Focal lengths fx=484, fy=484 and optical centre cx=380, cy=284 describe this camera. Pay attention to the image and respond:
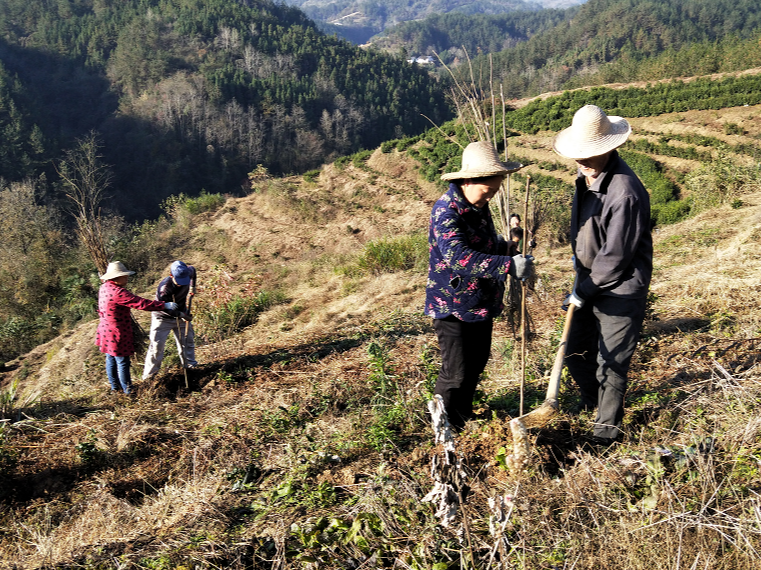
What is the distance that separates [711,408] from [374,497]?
1.69 m

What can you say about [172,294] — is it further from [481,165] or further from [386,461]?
[481,165]

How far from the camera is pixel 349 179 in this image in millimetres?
20906

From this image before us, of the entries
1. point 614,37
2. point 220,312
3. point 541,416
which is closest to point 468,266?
point 541,416

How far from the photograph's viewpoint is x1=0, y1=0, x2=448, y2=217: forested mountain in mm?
46375

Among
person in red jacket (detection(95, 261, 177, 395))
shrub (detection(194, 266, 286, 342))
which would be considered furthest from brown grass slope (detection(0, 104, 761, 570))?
shrub (detection(194, 266, 286, 342))

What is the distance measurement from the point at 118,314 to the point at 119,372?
0.54m

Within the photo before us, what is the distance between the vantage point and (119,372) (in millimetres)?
4273

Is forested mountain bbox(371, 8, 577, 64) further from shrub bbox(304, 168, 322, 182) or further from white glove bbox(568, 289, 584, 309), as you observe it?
white glove bbox(568, 289, 584, 309)

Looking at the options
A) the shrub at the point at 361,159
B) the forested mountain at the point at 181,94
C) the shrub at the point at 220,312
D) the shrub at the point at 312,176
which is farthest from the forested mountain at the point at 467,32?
the shrub at the point at 220,312

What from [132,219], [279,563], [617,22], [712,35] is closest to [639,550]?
[279,563]

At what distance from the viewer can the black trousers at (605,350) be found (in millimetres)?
2174

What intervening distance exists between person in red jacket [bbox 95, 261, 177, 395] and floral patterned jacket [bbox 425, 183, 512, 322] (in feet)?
8.61

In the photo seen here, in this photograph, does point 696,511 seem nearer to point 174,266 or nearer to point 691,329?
point 691,329

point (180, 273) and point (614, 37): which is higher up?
point (614, 37)
